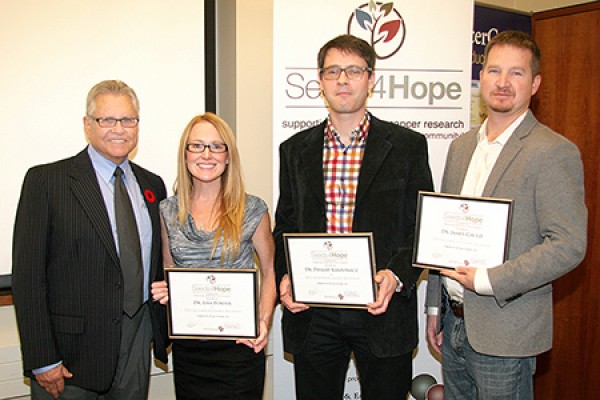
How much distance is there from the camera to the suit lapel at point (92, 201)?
230 centimetres

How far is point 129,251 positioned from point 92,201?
0.27m

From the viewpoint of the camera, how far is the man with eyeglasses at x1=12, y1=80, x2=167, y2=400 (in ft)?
7.39

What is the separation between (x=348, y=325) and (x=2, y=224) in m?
2.12

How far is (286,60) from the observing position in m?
3.32

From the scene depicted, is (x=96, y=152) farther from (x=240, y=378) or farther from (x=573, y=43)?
(x=573, y=43)

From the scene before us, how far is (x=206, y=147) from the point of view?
8.11ft

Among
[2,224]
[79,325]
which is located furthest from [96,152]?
[2,224]

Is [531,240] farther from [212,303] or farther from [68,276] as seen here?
[68,276]

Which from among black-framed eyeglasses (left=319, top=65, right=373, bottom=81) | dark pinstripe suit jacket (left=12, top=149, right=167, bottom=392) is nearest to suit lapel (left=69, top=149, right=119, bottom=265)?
dark pinstripe suit jacket (left=12, top=149, right=167, bottom=392)

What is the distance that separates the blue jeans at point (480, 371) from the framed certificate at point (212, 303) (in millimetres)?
900

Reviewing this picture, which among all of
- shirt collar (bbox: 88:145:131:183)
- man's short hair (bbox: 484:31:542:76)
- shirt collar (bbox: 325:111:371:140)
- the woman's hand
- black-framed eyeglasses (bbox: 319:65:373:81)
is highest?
man's short hair (bbox: 484:31:542:76)

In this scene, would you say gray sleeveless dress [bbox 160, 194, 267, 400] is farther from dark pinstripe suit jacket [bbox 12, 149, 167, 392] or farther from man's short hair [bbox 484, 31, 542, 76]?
man's short hair [bbox 484, 31, 542, 76]

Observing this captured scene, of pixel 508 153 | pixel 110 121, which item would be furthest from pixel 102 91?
pixel 508 153

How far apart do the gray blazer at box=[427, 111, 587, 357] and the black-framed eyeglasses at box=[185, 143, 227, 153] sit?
1177 millimetres
